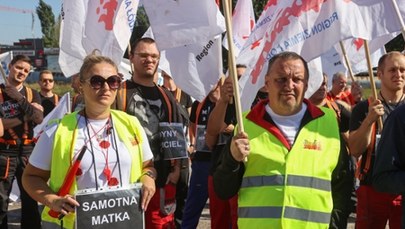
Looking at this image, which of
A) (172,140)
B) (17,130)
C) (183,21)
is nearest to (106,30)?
(183,21)

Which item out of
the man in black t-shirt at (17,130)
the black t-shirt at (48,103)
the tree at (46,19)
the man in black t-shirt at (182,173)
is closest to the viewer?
the man in black t-shirt at (182,173)

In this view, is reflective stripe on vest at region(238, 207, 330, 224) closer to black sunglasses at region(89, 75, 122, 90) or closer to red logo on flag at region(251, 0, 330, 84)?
black sunglasses at region(89, 75, 122, 90)

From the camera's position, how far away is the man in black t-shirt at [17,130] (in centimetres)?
624

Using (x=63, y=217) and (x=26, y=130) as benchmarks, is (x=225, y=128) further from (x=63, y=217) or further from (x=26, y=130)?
(x=26, y=130)

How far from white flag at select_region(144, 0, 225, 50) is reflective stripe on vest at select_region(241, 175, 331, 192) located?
5.47ft

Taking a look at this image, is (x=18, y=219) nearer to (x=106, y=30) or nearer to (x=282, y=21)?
(x=106, y=30)

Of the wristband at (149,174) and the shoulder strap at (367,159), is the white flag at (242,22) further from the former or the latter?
the wristband at (149,174)

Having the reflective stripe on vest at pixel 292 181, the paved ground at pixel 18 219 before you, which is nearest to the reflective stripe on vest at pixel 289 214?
the reflective stripe on vest at pixel 292 181

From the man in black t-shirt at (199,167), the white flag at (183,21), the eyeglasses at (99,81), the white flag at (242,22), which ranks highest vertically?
the white flag at (242,22)

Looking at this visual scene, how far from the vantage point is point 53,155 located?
10.3 ft

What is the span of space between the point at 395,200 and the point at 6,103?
4.37m

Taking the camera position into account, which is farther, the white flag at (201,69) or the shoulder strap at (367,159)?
the white flag at (201,69)

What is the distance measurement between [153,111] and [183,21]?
782 mm

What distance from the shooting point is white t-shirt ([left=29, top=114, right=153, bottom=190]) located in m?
3.17
